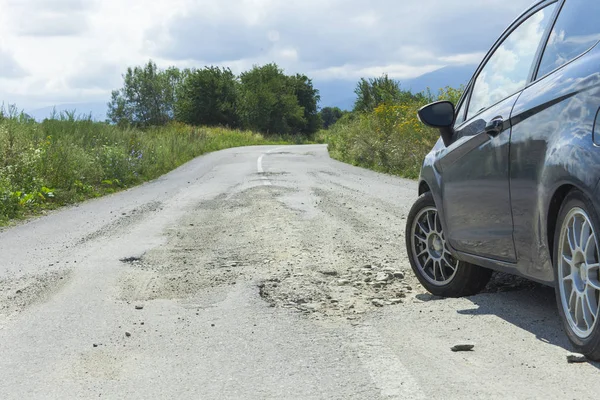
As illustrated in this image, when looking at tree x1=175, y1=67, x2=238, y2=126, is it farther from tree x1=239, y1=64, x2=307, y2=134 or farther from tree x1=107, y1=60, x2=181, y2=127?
tree x1=107, y1=60, x2=181, y2=127

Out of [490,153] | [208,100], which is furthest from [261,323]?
[208,100]

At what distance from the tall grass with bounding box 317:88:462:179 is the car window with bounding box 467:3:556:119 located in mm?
13310

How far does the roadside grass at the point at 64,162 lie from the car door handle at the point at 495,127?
8934mm

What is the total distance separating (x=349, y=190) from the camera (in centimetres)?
1369

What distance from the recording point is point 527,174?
11.8ft

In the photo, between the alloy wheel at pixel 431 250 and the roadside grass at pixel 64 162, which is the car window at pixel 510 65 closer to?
the alloy wheel at pixel 431 250

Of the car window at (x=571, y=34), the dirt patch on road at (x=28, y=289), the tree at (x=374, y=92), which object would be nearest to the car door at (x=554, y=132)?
the car window at (x=571, y=34)

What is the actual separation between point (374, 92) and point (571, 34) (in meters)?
36.8

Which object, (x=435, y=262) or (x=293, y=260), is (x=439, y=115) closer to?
(x=435, y=262)

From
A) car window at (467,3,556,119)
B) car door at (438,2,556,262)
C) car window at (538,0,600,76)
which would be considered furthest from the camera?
car window at (467,3,556,119)

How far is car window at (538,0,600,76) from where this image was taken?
3467 mm

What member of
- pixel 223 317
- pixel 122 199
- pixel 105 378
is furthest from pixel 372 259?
pixel 122 199

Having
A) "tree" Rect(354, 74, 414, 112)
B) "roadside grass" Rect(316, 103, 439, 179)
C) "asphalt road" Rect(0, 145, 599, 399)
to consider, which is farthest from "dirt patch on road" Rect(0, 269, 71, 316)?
"tree" Rect(354, 74, 414, 112)

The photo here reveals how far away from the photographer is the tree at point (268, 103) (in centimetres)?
8575
